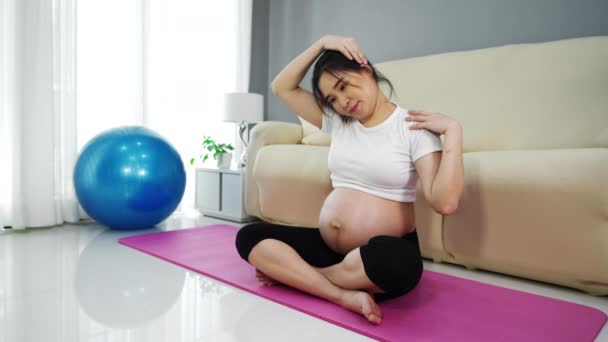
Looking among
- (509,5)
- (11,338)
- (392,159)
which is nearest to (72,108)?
(11,338)

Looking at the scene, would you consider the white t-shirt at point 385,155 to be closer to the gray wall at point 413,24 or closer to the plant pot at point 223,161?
the gray wall at point 413,24

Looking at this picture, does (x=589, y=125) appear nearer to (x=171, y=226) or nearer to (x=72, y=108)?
(x=171, y=226)

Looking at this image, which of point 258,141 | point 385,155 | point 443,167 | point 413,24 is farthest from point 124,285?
point 413,24

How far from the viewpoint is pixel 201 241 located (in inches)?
78.0

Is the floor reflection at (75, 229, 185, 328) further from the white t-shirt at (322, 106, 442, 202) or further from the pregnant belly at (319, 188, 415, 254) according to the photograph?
the white t-shirt at (322, 106, 442, 202)

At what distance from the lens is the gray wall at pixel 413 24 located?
214 cm

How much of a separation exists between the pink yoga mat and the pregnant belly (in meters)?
0.20

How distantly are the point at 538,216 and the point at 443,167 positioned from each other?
0.51 m

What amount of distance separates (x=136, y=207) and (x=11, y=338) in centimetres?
115

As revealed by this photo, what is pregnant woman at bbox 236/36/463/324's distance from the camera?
41.8 inches

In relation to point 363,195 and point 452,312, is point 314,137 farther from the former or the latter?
point 452,312

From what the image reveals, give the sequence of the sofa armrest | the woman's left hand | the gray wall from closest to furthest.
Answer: the woman's left hand
the gray wall
the sofa armrest

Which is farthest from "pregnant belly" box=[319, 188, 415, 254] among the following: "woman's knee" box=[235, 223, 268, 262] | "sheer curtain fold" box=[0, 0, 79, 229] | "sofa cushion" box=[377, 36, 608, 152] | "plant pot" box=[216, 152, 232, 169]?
"sheer curtain fold" box=[0, 0, 79, 229]

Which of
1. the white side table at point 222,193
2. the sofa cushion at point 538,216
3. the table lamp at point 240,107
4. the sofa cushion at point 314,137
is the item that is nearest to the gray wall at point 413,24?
the table lamp at point 240,107
